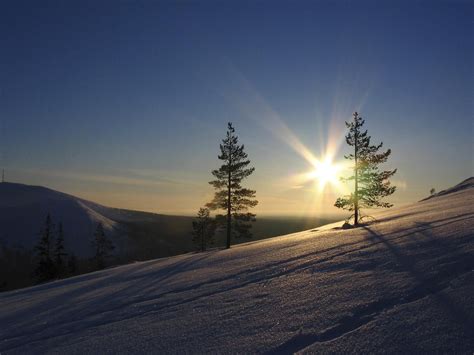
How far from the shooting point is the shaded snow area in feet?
14.2

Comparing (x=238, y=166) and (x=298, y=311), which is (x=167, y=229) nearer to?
(x=238, y=166)

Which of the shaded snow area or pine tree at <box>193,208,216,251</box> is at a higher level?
pine tree at <box>193,208,216,251</box>

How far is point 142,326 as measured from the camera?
6.55 m

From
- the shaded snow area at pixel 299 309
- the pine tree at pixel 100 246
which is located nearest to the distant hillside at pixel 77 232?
the pine tree at pixel 100 246

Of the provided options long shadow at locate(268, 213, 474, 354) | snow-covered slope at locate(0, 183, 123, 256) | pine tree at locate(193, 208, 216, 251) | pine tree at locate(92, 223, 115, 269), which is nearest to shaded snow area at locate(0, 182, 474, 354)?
long shadow at locate(268, 213, 474, 354)

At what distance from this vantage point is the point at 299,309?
5762 mm

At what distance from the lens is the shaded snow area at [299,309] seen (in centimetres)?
433

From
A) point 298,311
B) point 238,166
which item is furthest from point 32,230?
point 298,311

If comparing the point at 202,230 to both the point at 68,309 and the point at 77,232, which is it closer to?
the point at 68,309

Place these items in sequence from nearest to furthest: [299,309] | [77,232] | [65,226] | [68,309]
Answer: [299,309]
[68,309]
[77,232]
[65,226]

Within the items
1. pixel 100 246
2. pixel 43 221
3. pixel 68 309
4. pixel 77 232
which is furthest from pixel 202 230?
pixel 43 221

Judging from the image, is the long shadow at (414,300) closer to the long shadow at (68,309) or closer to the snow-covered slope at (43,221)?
the long shadow at (68,309)

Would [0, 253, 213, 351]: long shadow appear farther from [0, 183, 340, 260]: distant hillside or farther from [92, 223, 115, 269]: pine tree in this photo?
[0, 183, 340, 260]: distant hillside

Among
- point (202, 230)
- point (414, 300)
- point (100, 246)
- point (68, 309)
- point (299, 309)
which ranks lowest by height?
point (100, 246)
